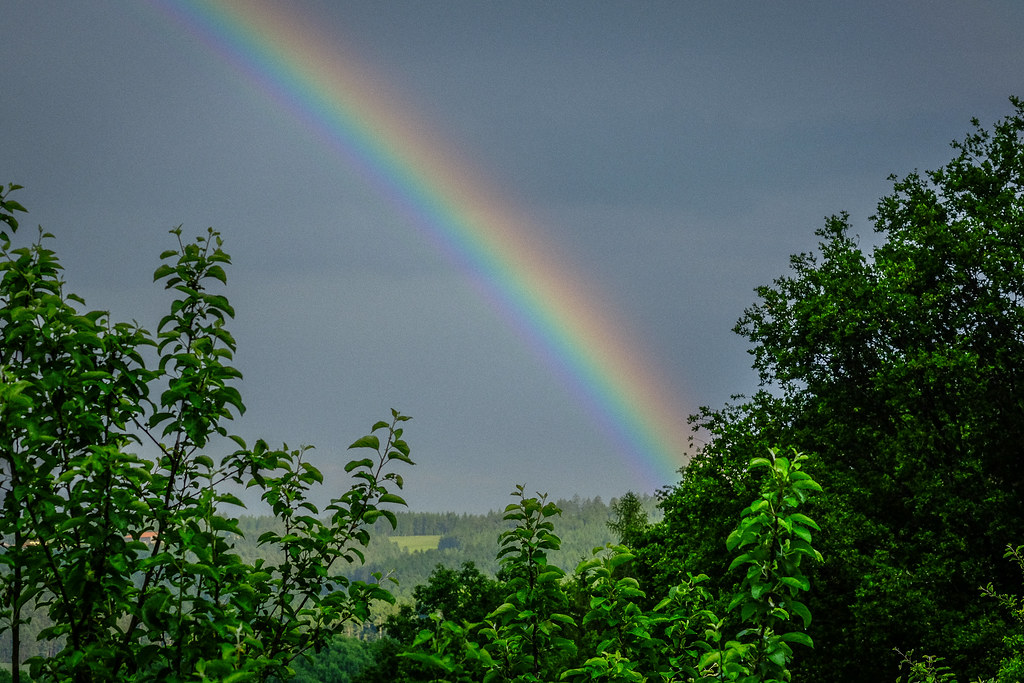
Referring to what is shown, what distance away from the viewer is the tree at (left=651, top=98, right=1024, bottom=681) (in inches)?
A: 899

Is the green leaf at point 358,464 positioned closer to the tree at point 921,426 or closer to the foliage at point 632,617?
the foliage at point 632,617

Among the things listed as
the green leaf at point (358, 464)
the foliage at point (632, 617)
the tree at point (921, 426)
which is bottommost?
the foliage at point (632, 617)

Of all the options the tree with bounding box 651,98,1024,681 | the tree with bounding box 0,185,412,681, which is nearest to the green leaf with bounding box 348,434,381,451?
the tree with bounding box 0,185,412,681

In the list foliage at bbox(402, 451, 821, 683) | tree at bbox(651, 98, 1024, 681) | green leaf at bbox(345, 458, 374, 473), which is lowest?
foliage at bbox(402, 451, 821, 683)

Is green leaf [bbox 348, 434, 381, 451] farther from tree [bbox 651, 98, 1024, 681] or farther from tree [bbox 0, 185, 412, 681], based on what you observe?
tree [bbox 651, 98, 1024, 681]

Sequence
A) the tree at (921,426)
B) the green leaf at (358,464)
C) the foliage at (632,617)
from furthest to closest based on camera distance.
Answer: the tree at (921,426) < the green leaf at (358,464) < the foliage at (632,617)

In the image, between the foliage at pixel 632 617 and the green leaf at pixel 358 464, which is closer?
the foliage at pixel 632 617

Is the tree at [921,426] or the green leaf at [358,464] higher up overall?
the tree at [921,426]

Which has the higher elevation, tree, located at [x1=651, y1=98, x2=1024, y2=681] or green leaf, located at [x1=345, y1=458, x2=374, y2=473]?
tree, located at [x1=651, y1=98, x2=1024, y2=681]

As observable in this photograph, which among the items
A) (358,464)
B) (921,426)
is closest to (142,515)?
(358,464)

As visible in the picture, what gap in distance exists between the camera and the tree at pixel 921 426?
2283cm

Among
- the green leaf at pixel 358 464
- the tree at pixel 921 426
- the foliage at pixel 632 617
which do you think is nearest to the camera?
the foliage at pixel 632 617

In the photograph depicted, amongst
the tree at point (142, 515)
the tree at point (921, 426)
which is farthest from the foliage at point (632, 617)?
the tree at point (921, 426)

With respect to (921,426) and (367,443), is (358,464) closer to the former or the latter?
(367,443)
